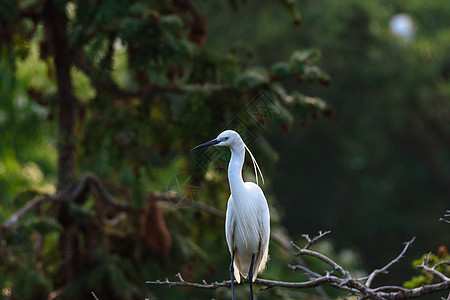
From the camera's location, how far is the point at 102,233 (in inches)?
180

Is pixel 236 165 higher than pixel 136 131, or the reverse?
pixel 236 165

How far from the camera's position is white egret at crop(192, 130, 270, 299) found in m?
3.03

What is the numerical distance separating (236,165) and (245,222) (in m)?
0.33

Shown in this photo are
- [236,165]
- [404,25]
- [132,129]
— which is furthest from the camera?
[404,25]

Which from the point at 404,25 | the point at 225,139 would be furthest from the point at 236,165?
the point at 404,25

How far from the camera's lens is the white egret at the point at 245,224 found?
303 centimetres

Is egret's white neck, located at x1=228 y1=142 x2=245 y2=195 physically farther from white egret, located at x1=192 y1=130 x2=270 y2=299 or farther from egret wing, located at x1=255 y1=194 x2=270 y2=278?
egret wing, located at x1=255 y1=194 x2=270 y2=278

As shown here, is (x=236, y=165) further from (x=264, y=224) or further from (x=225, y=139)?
(x=264, y=224)

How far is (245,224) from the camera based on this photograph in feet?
10.4

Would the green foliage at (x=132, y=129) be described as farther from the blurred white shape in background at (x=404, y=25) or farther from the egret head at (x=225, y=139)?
the blurred white shape in background at (x=404, y=25)

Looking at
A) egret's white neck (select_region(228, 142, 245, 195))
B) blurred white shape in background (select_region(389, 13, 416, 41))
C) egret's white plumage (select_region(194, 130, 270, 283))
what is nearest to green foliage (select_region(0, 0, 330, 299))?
egret's white plumage (select_region(194, 130, 270, 283))

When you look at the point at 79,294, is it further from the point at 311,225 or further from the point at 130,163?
the point at 311,225

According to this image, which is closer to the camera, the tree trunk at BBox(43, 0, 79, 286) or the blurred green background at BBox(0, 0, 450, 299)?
the blurred green background at BBox(0, 0, 450, 299)

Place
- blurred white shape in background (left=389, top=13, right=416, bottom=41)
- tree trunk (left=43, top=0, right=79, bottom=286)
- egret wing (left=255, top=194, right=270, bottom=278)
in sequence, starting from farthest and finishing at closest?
blurred white shape in background (left=389, top=13, right=416, bottom=41) < tree trunk (left=43, top=0, right=79, bottom=286) < egret wing (left=255, top=194, right=270, bottom=278)
